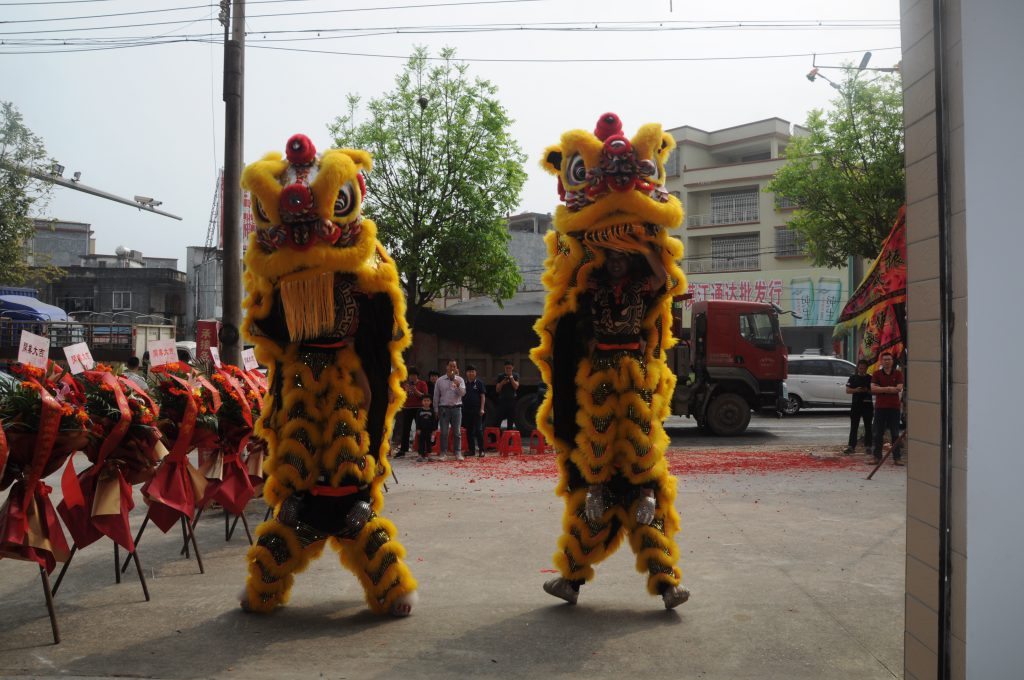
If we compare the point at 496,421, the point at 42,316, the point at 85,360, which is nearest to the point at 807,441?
the point at 496,421

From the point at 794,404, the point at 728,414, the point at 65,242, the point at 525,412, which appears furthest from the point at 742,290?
the point at 65,242

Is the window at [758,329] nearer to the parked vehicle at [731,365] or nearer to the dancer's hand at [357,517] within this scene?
the parked vehicle at [731,365]

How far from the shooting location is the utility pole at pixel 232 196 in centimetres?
773

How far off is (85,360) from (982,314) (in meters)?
4.35

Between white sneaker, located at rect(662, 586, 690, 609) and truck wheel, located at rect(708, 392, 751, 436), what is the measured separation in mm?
10442

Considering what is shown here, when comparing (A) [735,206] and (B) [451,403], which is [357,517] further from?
(A) [735,206]

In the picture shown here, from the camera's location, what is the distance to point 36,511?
3.73 meters

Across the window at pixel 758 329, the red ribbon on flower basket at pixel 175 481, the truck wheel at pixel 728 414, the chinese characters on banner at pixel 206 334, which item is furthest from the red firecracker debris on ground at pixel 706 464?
the red ribbon on flower basket at pixel 175 481

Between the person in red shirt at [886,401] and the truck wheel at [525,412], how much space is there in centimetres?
540

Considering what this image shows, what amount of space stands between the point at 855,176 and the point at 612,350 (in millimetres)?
10892

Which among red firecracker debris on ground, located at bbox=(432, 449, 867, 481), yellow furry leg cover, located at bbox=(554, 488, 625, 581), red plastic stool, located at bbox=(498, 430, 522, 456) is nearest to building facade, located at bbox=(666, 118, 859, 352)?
red firecracker debris on ground, located at bbox=(432, 449, 867, 481)

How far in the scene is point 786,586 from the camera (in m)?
4.54

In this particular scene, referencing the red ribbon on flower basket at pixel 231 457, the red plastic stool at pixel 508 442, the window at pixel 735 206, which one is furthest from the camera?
the window at pixel 735 206

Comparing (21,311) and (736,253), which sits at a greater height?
(736,253)
